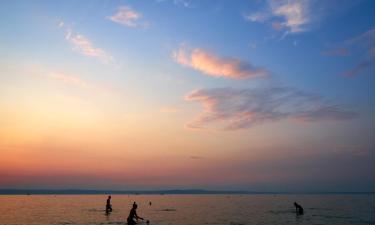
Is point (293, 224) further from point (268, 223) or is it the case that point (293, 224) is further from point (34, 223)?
point (34, 223)

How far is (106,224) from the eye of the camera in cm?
4769

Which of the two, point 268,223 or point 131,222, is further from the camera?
point 268,223

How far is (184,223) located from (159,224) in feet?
11.8

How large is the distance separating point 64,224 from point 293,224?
30069mm

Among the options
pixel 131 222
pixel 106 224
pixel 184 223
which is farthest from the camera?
pixel 184 223

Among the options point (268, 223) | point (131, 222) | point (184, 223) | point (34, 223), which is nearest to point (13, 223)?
point (34, 223)

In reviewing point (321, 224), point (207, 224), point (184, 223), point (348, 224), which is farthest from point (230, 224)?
point (348, 224)

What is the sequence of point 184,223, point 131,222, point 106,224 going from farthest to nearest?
point 184,223, point 106,224, point 131,222

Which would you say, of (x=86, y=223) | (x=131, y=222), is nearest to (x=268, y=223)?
(x=131, y=222)

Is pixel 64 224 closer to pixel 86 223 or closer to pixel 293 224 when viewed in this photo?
pixel 86 223

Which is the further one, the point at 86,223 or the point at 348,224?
the point at 348,224

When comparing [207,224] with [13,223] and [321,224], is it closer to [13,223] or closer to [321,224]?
[321,224]

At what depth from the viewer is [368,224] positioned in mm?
53031

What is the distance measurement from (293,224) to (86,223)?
27484 millimetres
